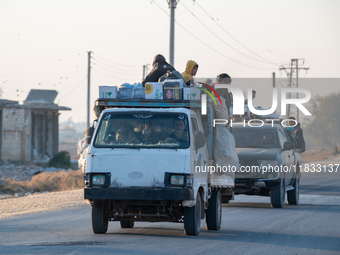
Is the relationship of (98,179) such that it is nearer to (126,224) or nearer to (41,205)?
(126,224)

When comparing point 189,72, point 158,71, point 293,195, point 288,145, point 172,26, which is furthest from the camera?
point 172,26

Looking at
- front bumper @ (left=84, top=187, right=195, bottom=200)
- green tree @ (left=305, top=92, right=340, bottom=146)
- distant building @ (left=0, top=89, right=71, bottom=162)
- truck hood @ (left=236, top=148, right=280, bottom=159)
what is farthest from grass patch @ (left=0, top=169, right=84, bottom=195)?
green tree @ (left=305, top=92, right=340, bottom=146)

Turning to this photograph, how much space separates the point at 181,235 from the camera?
9633 millimetres

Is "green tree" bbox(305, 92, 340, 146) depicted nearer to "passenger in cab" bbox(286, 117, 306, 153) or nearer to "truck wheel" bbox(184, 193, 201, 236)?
"passenger in cab" bbox(286, 117, 306, 153)

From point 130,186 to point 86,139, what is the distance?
48.0 inches

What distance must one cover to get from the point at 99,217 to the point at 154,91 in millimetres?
2268

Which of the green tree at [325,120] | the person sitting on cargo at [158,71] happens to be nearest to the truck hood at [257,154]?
the person sitting on cargo at [158,71]

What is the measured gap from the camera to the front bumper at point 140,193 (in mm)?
8695

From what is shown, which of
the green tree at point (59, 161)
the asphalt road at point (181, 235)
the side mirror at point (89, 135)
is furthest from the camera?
the green tree at point (59, 161)

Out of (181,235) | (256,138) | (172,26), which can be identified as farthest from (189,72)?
(172,26)

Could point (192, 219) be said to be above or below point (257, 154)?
below

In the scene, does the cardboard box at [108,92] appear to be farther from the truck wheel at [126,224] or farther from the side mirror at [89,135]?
the truck wheel at [126,224]

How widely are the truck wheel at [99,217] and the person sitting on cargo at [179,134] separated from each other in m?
1.48

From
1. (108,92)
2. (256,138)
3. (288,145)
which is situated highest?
(108,92)
